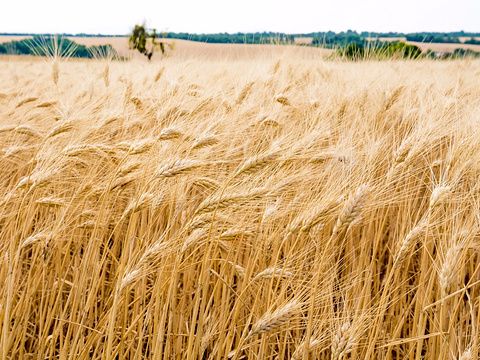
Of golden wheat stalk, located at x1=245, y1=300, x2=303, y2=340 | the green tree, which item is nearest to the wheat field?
golden wheat stalk, located at x1=245, y1=300, x2=303, y2=340

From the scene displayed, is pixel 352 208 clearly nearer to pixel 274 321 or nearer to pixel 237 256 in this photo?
pixel 274 321

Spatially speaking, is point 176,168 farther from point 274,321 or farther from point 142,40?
point 142,40

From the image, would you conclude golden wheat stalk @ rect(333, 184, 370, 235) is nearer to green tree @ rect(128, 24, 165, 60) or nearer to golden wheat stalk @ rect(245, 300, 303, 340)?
golden wheat stalk @ rect(245, 300, 303, 340)

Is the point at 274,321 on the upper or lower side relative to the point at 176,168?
lower

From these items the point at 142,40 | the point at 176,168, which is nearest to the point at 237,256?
the point at 176,168

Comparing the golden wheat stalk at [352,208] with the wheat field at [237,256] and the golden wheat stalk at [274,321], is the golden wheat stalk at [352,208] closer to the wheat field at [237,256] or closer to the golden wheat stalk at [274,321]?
the wheat field at [237,256]

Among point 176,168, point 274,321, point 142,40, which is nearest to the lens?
point 274,321

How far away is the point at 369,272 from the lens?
131 cm

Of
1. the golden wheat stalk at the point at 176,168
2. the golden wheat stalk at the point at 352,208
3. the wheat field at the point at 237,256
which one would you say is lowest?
the wheat field at the point at 237,256

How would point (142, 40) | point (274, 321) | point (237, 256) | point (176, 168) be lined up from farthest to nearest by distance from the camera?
point (142, 40), point (237, 256), point (176, 168), point (274, 321)

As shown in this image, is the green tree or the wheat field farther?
the green tree

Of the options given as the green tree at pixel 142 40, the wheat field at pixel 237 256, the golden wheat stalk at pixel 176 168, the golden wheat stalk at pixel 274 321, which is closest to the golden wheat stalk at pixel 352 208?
the wheat field at pixel 237 256

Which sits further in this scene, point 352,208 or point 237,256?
point 237,256

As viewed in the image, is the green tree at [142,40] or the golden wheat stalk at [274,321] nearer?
the golden wheat stalk at [274,321]
